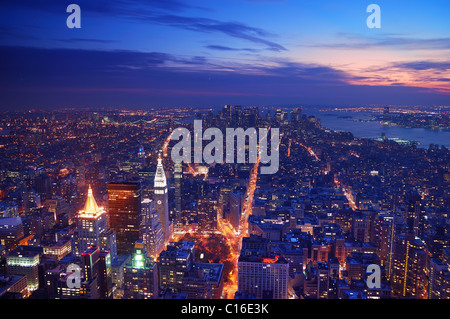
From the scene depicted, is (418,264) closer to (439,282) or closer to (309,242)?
(439,282)

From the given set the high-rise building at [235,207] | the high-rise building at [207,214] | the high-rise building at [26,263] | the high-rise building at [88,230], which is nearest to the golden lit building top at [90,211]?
the high-rise building at [88,230]

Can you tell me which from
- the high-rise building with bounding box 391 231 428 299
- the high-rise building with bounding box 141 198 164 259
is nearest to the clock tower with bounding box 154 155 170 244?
the high-rise building with bounding box 141 198 164 259

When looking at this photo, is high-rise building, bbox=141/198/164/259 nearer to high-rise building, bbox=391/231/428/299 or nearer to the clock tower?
the clock tower

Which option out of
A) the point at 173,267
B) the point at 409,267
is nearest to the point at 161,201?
the point at 173,267

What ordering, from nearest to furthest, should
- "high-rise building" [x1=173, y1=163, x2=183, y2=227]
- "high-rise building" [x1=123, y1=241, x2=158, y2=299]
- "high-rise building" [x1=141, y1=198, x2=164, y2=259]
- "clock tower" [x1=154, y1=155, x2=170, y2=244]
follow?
"high-rise building" [x1=123, y1=241, x2=158, y2=299] < "high-rise building" [x1=141, y1=198, x2=164, y2=259] < "clock tower" [x1=154, y1=155, x2=170, y2=244] < "high-rise building" [x1=173, y1=163, x2=183, y2=227]

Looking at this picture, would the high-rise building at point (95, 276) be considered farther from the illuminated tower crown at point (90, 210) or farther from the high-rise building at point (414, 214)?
the high-rise building at point (414, 214)
